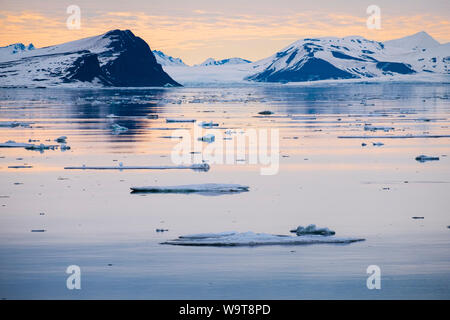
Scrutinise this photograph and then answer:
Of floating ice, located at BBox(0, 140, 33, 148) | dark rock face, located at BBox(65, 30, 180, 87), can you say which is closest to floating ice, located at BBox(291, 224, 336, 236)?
floating ice, located at BBox(0, 140, 33, 148)

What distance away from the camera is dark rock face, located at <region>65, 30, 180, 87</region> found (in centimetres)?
15624

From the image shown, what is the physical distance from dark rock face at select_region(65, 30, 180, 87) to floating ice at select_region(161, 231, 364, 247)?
134 meters

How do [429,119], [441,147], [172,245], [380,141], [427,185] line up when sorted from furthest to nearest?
[429,119] < [380,141] < [441,147] < [427,185] < [172,245]

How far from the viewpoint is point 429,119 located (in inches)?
1256

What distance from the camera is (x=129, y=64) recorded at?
16362 centimetres

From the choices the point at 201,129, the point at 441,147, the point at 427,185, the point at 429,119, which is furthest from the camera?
the point at 429,119

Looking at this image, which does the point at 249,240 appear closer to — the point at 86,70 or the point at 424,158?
the point at 424,158

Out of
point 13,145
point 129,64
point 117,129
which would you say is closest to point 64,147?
point 13,145

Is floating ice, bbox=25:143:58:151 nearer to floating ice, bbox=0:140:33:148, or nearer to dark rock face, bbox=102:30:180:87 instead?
floating ice, bbox=0:140:33:148

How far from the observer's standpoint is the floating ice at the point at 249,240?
30.7ft

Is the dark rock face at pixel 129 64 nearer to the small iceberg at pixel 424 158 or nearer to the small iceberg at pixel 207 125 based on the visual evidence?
the small iceberg at pixel 207 125

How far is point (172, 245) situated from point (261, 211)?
95.1 inches
